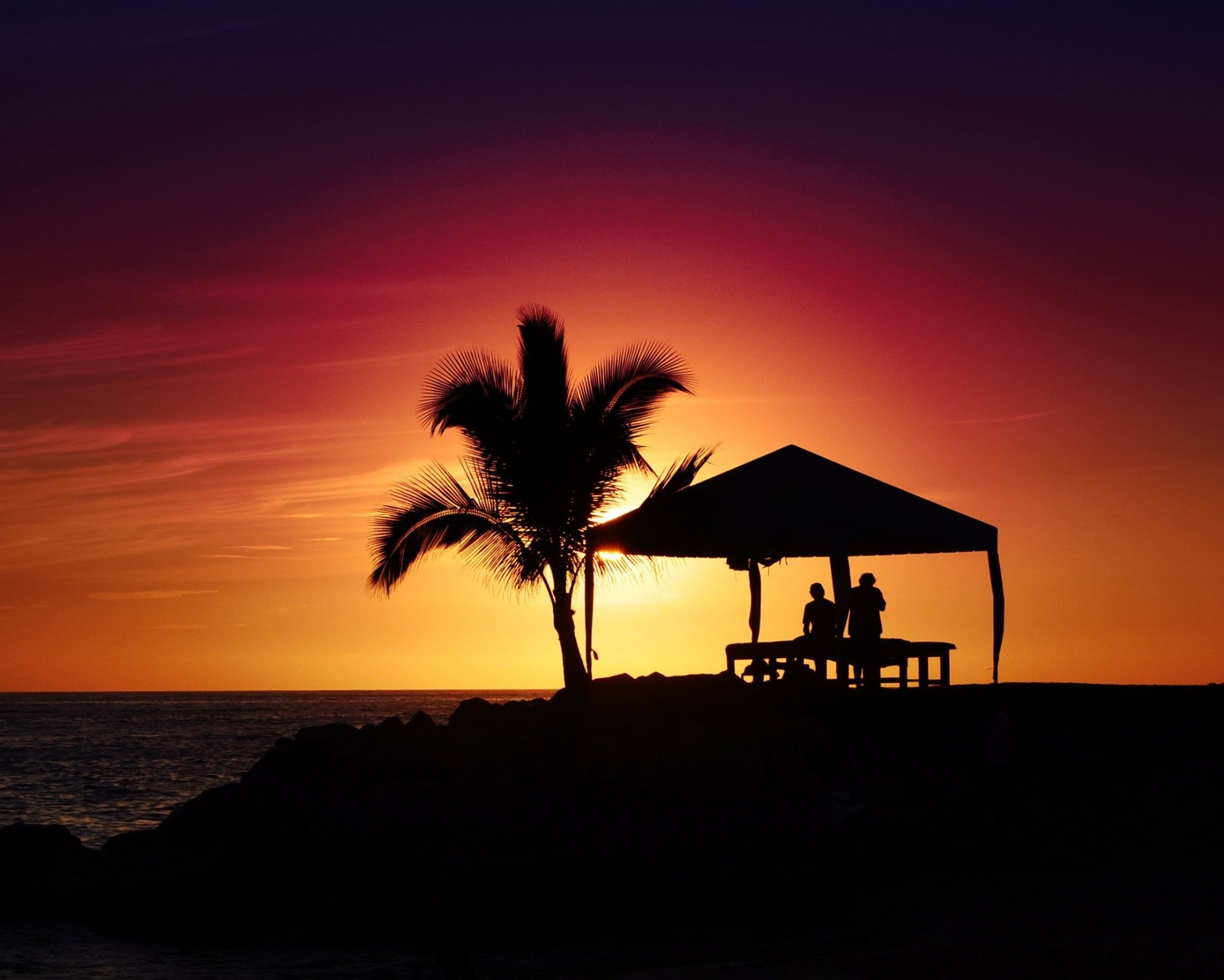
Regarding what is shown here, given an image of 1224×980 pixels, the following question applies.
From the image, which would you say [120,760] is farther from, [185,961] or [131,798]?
[185,961]

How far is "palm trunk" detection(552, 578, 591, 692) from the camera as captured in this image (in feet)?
63.9

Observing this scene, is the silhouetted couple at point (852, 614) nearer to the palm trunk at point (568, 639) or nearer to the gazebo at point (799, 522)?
the gazebo at point (799, 522)

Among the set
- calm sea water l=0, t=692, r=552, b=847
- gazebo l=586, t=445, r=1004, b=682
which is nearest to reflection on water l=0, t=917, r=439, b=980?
gazebo l=586, t=445, r=1004, b=682

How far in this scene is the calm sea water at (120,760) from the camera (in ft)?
110

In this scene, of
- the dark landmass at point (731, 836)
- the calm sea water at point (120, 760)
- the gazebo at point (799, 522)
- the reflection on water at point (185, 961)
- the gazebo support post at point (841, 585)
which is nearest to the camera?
the dark landmass at point (731, 836)

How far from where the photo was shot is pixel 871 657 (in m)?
18.0

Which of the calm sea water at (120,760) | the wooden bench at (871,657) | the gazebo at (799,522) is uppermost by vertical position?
the gazebo at (799,522)

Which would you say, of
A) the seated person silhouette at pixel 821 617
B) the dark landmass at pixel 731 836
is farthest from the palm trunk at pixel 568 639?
the seated person silhouette at pixel 821 617

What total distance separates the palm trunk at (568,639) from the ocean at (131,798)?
20.7 feet

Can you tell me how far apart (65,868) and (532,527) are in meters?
7.71

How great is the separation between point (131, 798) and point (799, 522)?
26.5 m

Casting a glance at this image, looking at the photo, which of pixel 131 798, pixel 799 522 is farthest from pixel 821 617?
pixel 131 798

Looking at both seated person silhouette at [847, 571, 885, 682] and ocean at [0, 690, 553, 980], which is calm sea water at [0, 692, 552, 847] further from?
seated person silhouette at [847, 571, 885, 682]

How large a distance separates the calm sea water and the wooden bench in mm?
16382
